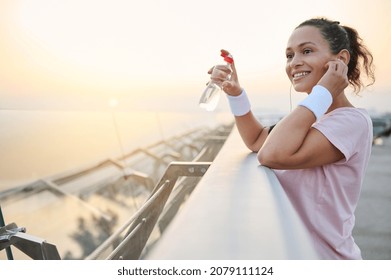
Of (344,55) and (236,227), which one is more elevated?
(344,55)

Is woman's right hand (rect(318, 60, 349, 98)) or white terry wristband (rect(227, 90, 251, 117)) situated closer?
woman's right hand (rect(318, 60, 349, 98))

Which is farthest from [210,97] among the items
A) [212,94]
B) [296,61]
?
[296,61]

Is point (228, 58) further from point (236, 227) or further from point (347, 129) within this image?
point (236, 227)

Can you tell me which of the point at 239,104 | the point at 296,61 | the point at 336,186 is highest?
the point at 296,61

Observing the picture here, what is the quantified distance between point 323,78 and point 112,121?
2649 millimetres

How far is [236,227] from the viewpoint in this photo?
356 millimetres

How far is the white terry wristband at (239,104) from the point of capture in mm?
892

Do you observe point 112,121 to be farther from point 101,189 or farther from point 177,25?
point 177,25

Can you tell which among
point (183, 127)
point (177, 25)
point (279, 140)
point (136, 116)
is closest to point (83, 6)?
point (177, 25)

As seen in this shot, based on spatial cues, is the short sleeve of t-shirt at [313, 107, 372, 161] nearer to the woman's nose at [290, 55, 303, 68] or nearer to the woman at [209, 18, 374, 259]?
the woman at [209, 18, 374, 259]

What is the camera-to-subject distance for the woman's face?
677 millimetres

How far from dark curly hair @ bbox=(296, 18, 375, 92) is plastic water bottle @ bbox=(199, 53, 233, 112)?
18cm

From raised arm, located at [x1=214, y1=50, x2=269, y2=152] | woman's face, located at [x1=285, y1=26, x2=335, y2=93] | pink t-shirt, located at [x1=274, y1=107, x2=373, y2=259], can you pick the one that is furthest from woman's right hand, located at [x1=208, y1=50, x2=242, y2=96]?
pink t-shirt, located at [x1=274, y1=107, x2=373, y2=259]

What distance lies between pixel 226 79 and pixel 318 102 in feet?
0.99
